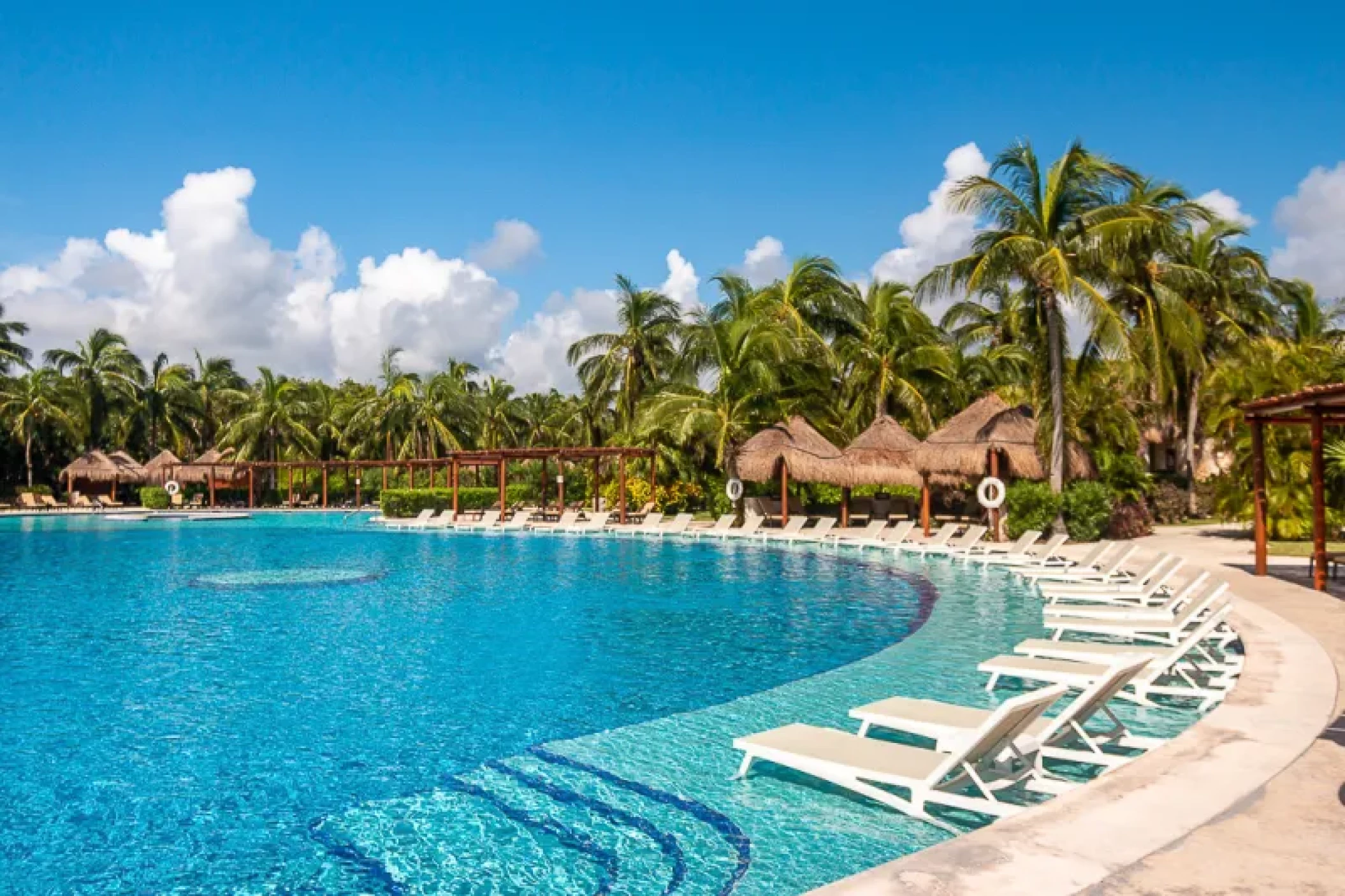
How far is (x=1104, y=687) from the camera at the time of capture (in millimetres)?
5387

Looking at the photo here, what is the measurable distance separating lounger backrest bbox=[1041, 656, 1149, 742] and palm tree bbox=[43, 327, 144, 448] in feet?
160

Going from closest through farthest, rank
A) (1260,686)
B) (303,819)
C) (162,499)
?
(303,819)
(1260,686)
(162,499)

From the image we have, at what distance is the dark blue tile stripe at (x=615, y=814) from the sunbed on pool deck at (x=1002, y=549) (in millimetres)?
12534

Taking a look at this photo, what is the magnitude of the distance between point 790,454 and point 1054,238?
26.6 ft

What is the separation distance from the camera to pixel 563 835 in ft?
15.6

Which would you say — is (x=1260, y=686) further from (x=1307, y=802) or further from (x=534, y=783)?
(x=534, y=783)

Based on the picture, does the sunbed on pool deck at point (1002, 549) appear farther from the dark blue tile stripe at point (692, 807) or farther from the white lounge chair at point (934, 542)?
the dark blue tile stripe at point (692, 807)

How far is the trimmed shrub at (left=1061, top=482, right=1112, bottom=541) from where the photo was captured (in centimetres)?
1930

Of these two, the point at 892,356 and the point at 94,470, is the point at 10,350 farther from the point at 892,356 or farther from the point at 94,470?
the point at 892,356

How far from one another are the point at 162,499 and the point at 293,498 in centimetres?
524

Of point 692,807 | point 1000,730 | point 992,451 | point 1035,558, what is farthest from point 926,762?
point 992,451

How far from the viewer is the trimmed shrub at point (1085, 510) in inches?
760

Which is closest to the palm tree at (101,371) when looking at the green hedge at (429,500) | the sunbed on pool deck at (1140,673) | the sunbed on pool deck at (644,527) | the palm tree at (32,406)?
the palm tree at (32,406)

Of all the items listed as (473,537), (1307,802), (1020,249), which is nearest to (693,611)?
(1307,802)
